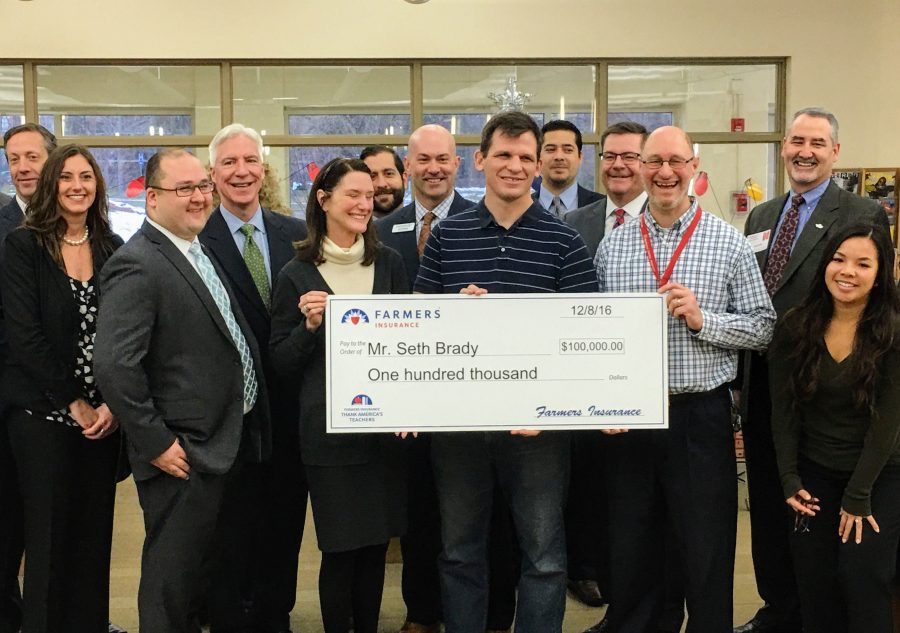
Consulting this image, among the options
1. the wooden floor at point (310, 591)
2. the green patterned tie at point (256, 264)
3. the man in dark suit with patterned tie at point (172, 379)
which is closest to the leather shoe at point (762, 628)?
the wooden floor at point (310, 591)

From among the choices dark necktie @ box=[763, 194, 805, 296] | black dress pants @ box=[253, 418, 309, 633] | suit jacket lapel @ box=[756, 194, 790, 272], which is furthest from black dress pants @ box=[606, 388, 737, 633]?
black dress pants @ box=[253, 418, 309, 633]

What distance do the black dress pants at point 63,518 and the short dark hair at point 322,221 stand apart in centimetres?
94

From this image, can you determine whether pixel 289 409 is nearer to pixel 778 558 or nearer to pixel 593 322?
pixel 593 322

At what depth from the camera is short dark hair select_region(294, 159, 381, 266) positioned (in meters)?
3.03

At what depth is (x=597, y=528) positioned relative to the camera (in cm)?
384

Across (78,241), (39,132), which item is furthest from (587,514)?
(39,132)

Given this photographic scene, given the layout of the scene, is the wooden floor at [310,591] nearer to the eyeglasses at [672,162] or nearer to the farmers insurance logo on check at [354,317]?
the farmers insurance logo on check at [354,317]

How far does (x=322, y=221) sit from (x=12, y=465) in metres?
1.61

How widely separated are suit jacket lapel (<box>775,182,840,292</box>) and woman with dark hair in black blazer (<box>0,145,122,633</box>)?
2.48m

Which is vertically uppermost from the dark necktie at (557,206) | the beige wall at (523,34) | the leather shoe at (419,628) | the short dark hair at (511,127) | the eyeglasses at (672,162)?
the beige wall at (523,34)

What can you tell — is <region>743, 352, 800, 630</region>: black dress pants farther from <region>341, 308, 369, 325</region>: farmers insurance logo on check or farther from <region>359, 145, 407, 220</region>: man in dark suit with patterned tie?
<region>359, 145, 407, 220</region>: man in dark suit with patterned tie

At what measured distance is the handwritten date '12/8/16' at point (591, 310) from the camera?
9.30 ft

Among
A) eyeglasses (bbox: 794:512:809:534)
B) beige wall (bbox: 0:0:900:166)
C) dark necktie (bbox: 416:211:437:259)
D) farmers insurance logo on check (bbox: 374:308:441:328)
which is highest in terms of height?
beige wall (bbox: 0:0:900:166)

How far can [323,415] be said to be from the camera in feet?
9.75
